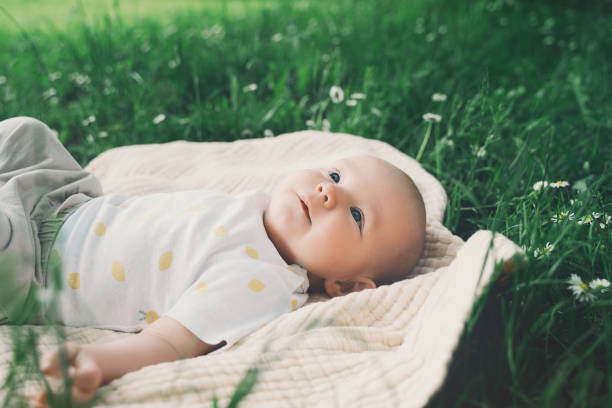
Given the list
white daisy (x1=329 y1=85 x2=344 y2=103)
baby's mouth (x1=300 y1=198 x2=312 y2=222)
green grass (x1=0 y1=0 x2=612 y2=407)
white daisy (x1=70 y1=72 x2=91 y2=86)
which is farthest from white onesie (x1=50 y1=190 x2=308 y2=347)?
white daisy (x1=70 y1=72 x2=91 y2=86)

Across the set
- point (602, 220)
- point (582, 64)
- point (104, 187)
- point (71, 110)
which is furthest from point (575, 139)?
point (71, 110)

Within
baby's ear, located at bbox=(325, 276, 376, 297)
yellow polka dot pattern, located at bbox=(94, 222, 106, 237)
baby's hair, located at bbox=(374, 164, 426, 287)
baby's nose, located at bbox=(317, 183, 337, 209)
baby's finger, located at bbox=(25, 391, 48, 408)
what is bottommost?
baby's ear, located at bbox=(325, 276, 376, 297)

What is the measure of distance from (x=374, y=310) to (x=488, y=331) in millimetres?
326

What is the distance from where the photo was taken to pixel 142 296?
1490mm

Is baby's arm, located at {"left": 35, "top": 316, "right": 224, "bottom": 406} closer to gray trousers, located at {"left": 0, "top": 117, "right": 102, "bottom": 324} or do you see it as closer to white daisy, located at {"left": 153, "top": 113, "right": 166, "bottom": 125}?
gray trousers, located at {"left": 0, "top": 117, "right": 102, "bottom": 324}

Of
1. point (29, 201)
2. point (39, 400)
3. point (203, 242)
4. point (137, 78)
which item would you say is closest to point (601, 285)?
point (203, 242)

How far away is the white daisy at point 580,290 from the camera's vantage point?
127 cm

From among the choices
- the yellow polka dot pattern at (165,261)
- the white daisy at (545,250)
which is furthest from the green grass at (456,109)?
the yellow polka dot pattern at (165,261)

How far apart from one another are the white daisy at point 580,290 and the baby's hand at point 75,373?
1000 mm

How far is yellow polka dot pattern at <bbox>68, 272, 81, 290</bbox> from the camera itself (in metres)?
1.47

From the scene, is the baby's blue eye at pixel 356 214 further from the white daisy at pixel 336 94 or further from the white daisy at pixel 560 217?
the white daisy at pixel 336 94

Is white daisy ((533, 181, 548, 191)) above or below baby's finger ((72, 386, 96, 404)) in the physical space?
below

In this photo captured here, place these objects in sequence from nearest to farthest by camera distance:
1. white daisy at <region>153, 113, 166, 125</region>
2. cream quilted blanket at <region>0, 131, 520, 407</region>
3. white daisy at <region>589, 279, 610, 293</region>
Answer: cream quilted blanket at <region>0, 131, 520, 407</region> < white daisy at <region>589, 279, 610, 293</region> < white daisy at <region>153, 113, 166, 125</region>

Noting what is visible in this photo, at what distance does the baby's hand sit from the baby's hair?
0.83 metres
